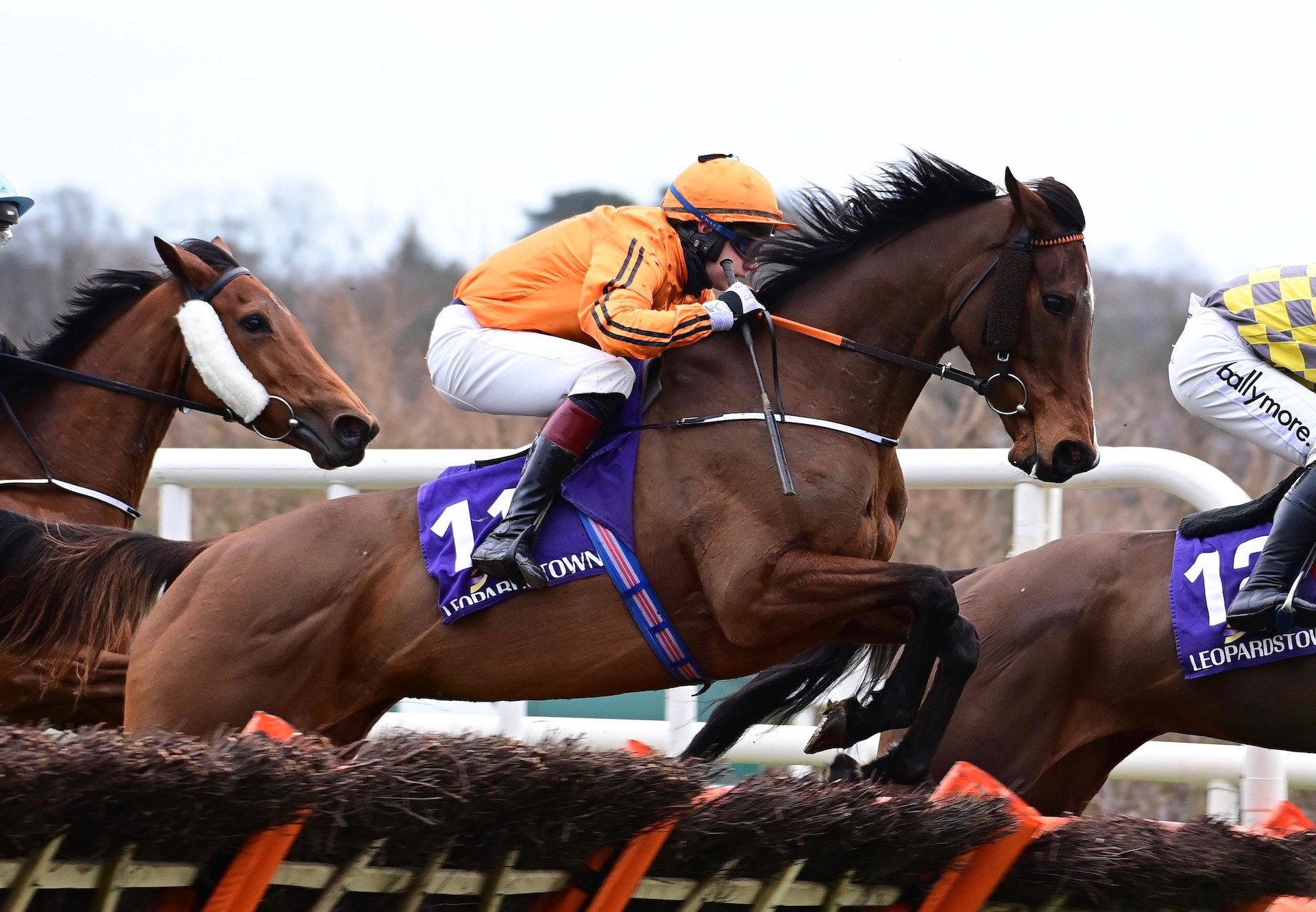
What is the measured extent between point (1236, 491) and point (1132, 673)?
0.78 metres

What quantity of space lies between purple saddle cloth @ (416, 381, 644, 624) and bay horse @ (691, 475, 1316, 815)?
720 mm

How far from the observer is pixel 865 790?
8.52ft

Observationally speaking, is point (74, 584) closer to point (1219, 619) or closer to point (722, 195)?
point (722, 195)

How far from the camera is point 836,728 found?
3510 millimetres

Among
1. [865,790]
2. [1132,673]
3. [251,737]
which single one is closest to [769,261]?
[1132,673]

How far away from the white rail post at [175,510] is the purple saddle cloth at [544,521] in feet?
5.34

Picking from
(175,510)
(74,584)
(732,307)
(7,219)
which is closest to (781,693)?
(732,307)

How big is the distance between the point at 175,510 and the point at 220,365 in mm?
793

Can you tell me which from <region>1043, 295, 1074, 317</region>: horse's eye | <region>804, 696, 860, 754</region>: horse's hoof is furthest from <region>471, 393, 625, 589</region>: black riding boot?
<region>1043, 295, 1074, 317</region>: horse's eye

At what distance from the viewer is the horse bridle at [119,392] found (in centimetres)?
439

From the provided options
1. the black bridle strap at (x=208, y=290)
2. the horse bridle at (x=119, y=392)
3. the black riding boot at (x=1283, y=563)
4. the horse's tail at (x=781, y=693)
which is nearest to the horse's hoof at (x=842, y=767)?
the horse's tail at (x=781, y=693)

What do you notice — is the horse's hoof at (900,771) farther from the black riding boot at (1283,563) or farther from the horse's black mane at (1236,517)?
the horse's black mane at (1236,517)

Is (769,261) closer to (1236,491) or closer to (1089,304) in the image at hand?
(1089,304)

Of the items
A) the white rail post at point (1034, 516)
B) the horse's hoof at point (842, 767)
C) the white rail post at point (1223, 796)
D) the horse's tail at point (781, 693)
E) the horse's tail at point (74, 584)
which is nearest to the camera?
the horse's hoof at point (842, 767)
